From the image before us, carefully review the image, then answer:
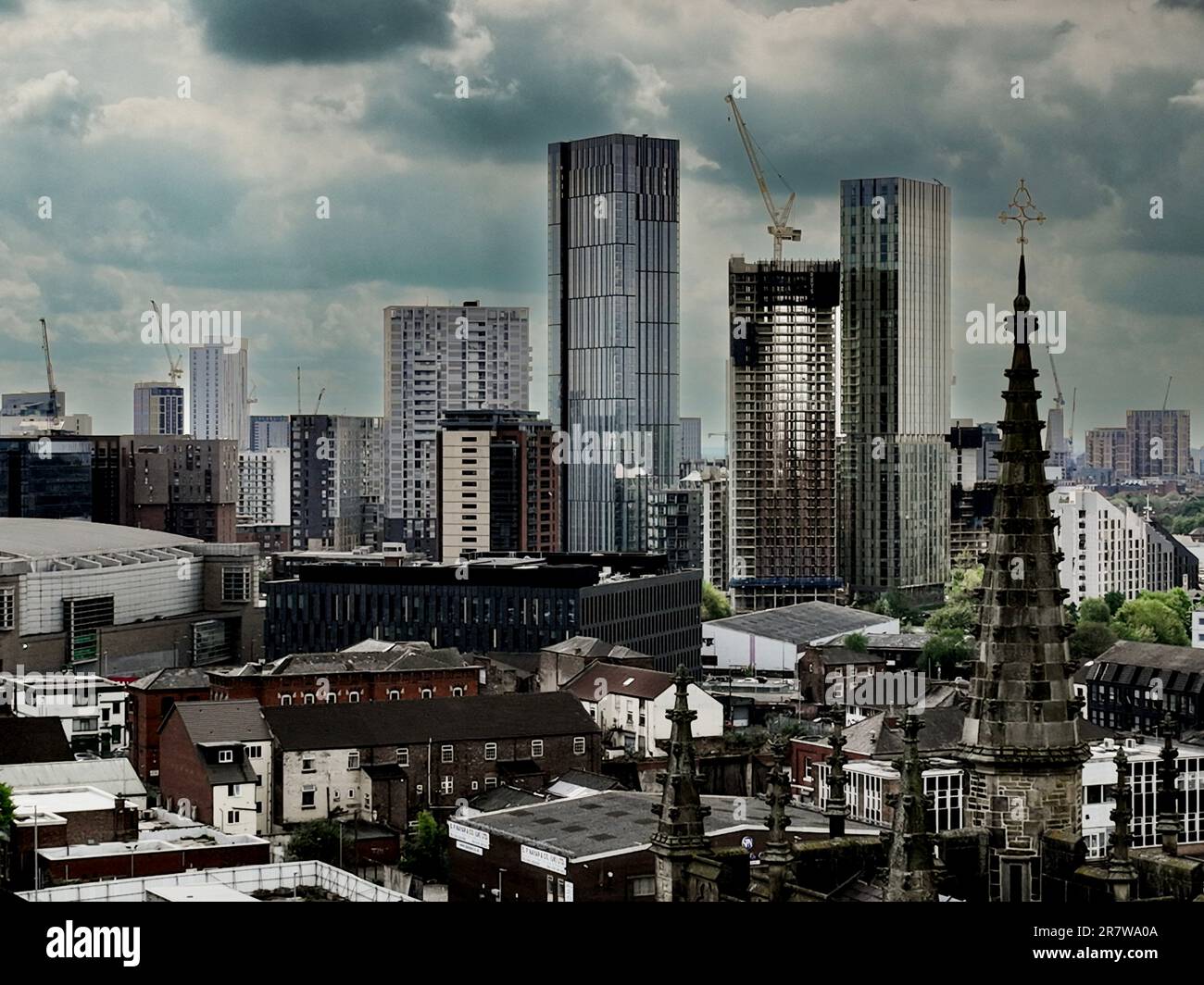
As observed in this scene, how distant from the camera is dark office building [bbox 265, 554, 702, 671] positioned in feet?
177

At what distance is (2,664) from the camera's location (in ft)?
165

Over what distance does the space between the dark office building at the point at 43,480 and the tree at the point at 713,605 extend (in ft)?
83.8

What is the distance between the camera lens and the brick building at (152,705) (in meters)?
35.4

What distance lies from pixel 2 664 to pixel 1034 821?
A: 145 feet

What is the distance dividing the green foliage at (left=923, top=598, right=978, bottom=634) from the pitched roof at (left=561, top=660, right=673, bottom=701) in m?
24.7

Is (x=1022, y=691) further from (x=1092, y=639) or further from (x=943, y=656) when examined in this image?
(x=1092, y=639)

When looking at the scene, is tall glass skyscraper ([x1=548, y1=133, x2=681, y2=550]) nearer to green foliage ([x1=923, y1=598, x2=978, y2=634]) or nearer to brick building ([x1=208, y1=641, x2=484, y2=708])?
green foliage ([x1=923, y1=598, x2=978, y2=634])

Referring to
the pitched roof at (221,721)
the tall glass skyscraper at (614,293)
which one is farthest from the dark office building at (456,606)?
the tall glass skyscraper at (614,293)

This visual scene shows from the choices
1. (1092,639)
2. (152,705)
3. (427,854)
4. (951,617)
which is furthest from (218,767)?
(951,617)

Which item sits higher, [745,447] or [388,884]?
[745,447]

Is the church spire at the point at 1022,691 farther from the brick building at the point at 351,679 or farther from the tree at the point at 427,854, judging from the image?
the brick building at the point at 351,679

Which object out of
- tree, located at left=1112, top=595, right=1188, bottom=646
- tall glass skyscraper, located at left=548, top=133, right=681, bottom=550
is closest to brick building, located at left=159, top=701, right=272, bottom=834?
tree, located at left=1112, top=595, right=1188, bottom=646
